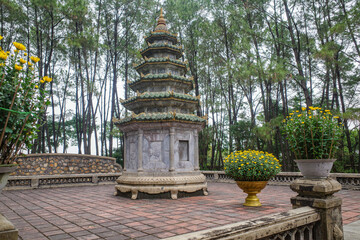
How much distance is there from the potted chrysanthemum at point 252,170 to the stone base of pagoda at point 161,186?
262 centimetres

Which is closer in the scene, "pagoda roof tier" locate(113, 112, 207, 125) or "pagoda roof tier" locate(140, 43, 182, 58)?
"pagoda roof tier" locate(113, 112, 207, 125)

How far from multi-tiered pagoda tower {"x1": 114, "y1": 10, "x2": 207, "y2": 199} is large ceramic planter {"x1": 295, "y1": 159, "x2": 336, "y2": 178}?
5.62 metres

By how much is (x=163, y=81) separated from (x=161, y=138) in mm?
2487

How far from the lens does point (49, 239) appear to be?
14.4 ft

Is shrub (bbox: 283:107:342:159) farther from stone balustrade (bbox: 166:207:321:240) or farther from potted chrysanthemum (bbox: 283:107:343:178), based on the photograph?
stone balustrade (bbox: 166:207:321:240)

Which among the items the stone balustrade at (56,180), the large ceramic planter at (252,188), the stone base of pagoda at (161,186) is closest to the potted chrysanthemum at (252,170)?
the large ceramic planter at (252,188)

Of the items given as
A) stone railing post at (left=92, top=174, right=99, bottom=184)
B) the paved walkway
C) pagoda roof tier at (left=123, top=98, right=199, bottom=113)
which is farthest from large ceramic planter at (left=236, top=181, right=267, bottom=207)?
stone railing post at (left=92, top=174, right=99, bottom=184)

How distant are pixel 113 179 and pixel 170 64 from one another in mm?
8412

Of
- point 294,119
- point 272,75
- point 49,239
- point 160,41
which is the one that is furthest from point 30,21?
point 294,119

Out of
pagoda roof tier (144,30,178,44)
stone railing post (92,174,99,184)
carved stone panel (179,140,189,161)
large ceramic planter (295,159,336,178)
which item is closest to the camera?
large ceramic planter (295,159,336,178)

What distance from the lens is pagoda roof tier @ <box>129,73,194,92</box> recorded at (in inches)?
406

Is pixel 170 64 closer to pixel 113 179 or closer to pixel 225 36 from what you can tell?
pixel 113 179

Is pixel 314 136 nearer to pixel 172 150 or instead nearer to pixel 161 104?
pixel 172 150

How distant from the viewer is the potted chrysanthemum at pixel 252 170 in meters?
6.71
